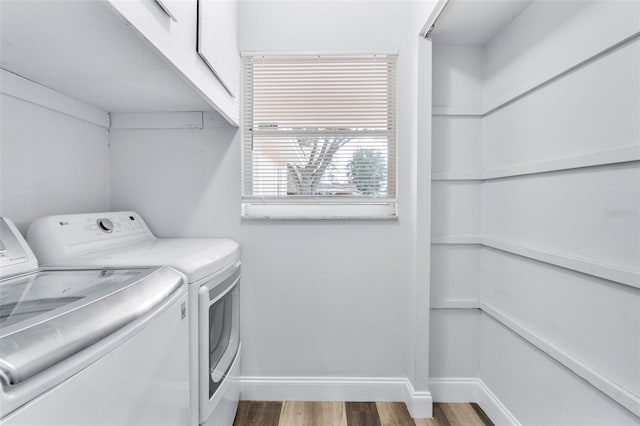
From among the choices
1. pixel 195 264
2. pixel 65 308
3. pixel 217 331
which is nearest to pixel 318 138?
pixel 195 264

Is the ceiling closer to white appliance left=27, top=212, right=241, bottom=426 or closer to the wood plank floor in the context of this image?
white appliance left=27, top=212, right=241, bottom=426

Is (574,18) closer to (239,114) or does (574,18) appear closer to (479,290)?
(479,290)

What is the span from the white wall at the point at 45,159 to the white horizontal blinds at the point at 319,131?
771mm

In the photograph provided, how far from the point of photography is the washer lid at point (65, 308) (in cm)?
45

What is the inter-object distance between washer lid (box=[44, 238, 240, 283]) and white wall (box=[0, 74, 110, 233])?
316mm

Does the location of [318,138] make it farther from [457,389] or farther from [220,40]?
[457,389]

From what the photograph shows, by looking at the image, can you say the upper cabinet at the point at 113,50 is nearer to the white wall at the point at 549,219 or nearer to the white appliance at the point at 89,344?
the white appliance at the point at 89,344

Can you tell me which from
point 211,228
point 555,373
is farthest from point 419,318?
point 211,228

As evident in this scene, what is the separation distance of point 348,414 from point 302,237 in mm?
987

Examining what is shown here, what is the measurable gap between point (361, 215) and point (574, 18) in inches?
46.9

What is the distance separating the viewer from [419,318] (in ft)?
5.20

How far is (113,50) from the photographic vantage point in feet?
3.02

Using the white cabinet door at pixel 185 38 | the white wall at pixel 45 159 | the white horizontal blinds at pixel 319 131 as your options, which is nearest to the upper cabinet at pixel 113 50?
the white cabinet door at pixel 185 38

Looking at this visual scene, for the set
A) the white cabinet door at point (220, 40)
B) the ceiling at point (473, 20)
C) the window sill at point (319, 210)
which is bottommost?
the window sill at point (319, 210)
